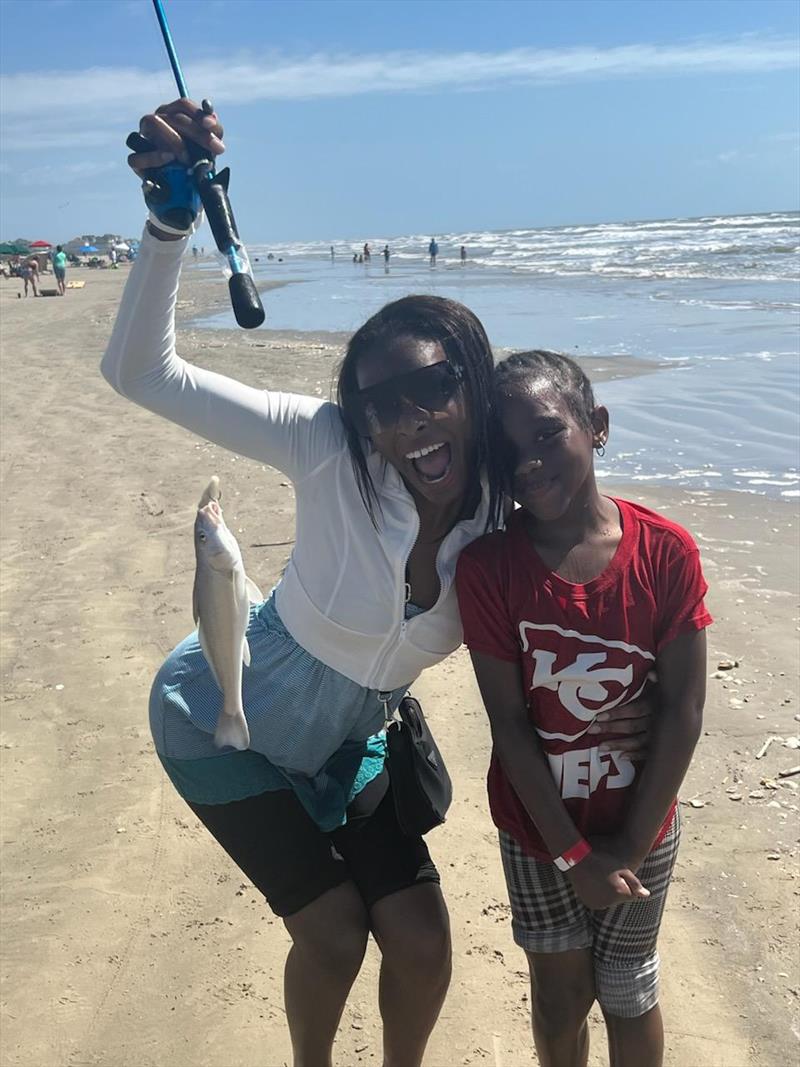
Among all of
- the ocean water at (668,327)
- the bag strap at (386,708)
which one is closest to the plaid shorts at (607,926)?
the bag strap at (386,708)

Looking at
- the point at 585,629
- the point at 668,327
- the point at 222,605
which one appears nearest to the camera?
the point at 222,605

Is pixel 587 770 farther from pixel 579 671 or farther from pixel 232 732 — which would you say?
pixel 232 732

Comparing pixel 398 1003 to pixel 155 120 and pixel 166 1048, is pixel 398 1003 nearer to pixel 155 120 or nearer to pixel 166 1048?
pixel 166 1048

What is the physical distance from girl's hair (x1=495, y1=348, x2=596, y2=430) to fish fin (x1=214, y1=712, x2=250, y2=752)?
1152 mm

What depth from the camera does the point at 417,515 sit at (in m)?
2.78

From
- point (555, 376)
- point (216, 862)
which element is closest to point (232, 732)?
point (555, 376)

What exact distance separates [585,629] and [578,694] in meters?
0.18

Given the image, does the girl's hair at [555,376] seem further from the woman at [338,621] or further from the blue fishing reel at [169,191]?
the blue fishing reel at [169,191]

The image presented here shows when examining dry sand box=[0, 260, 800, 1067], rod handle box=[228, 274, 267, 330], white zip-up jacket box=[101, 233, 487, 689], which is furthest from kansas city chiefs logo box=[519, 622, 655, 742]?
dry sand box=[0, 260, 800, 1067]

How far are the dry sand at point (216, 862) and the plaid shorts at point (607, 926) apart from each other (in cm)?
74

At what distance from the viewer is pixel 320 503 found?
2.84m

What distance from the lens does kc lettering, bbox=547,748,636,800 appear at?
262 cm

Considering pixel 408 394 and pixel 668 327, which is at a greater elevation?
pixel 408 394

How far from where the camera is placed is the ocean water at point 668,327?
10.1 meters
